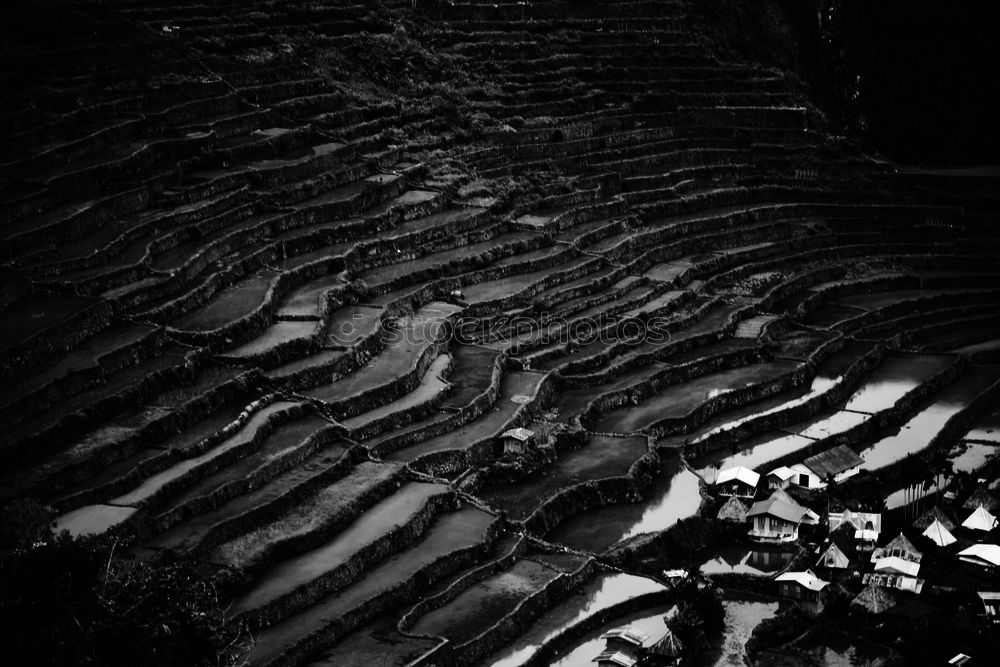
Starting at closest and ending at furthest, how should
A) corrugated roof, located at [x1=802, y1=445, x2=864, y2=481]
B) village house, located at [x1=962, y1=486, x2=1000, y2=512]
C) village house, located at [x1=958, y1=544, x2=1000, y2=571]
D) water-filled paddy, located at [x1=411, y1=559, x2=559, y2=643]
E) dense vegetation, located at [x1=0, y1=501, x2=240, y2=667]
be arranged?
dense vegetation, located at [x1=0, y1=501, x2=240, y2=667], water-filled paddy, located at [x1=411, y1=559, x2=559, y2=643], village house, located at [x1=958, y1=544, x2=1000, y2=571], village house, located at [x1=962, y1=486, x2=1000, y2=512], corrugated roof, located at [x1=802, y1=445, x2=864, y2=481]

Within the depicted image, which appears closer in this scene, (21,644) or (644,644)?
(21,644)

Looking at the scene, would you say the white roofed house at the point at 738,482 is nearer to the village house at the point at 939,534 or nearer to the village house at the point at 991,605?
the village house at the point at 939,534

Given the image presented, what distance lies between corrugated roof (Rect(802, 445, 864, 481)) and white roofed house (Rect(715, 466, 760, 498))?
108 centimetres

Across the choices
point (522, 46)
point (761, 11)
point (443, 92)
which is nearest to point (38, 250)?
point (443, 92)

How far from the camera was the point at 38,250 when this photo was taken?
56.3 feet

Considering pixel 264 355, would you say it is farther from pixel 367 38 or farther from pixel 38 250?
pixel 367 38

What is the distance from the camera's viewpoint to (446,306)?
773 inches

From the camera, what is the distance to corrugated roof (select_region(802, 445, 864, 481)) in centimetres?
1748

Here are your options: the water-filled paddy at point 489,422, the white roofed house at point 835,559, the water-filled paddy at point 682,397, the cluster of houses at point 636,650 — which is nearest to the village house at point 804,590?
the white roofed house at point 835,559

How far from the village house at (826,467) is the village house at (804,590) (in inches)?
88.6

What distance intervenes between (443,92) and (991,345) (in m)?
11.7

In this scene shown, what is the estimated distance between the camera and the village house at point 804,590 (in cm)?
1505

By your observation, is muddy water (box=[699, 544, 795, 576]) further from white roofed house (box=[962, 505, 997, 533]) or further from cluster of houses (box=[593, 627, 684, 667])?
white roofed house (box=[962, 505, 997, 533])

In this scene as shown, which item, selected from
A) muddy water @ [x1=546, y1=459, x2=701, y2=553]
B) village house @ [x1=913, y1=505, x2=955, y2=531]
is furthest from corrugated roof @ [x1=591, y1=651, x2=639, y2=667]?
village house @ [x1=913, y1=505, x2=955, y2=531]
